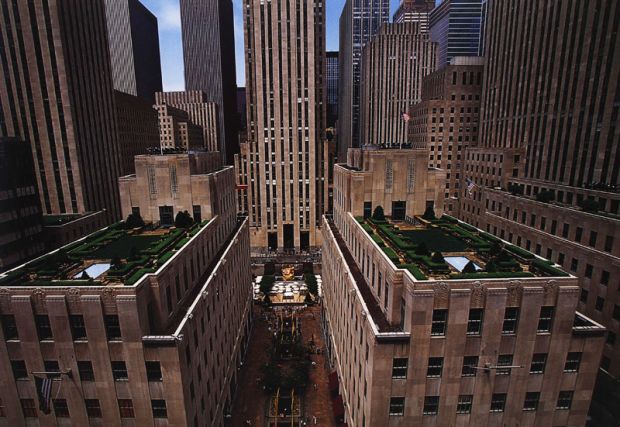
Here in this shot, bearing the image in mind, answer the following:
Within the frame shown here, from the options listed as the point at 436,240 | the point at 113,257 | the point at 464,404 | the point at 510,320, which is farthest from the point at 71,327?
the point at 436,240

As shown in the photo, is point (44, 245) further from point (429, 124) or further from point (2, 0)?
point (429, 124)

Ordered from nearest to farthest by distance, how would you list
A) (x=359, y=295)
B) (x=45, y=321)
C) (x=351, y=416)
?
(x=45, y=321) < (x=359, y=295) < (x=351, y=416)

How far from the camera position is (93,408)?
103ft

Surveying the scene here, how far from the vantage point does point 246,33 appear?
11719 cm

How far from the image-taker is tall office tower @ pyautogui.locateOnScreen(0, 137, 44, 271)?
167 ft

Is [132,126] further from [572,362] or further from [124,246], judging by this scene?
[572,362]

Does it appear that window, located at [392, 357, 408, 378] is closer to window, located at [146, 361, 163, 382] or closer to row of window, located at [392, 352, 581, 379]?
row of window, located at [392, 352, 581, 379]

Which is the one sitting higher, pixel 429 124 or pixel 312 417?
pixel 429 124

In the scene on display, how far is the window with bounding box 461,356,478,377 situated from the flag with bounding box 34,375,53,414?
38.2 metres

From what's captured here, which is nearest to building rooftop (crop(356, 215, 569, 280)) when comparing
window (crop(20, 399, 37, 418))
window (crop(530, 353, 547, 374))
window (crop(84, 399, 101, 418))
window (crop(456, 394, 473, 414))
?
window (crop(530, 353, 547, 374))

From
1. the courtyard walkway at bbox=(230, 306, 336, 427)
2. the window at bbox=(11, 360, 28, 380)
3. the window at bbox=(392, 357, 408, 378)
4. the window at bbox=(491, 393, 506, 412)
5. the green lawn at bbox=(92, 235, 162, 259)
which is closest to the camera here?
the window at bbox=(392, 357, 408, 378)

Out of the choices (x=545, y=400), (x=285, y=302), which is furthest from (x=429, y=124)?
(x=545, y=400)

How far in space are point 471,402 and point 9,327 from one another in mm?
43655

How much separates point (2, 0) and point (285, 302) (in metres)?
90.6
